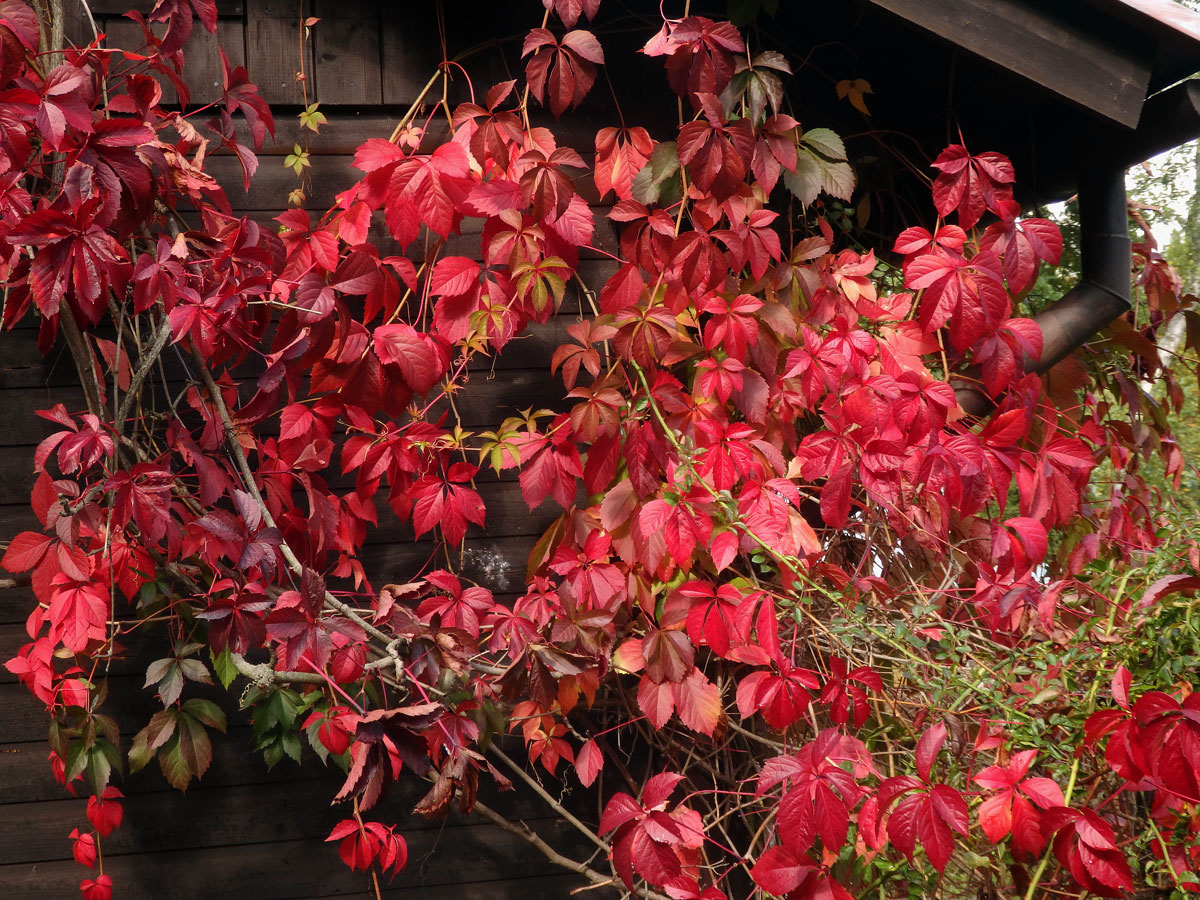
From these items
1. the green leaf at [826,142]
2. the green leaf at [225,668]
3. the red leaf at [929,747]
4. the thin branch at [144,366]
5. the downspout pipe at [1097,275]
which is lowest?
the green leaf at [225,668]

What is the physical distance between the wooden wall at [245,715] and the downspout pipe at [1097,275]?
46.5 inches

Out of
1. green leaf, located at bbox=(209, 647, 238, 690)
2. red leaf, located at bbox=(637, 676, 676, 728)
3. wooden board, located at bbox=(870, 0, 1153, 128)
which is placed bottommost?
green leaf, located at bbox=(209, 647, 238, 690)

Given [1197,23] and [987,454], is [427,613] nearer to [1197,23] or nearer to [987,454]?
[987,454]

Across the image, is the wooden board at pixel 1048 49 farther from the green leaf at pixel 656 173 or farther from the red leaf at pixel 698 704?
the red leaf at pixel 698 704

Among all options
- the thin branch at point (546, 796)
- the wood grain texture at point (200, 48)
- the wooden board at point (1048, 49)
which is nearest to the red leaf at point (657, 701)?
the thin branch at point (546, 796)

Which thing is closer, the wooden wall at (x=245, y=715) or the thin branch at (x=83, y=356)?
the thin branch at (x=83, y=356)

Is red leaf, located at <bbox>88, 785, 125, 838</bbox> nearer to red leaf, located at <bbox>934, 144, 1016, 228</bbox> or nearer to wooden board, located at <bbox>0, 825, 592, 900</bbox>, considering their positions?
wooden board, located at <bbox>0, 825, 592, 900</bbox>

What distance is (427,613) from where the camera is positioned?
1891mm

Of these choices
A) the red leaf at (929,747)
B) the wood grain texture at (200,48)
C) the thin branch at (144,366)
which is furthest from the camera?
the wood grain texture at (200,48)

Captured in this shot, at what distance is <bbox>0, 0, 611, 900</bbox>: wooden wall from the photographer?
2.04 metres

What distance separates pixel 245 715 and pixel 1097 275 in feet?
7.59

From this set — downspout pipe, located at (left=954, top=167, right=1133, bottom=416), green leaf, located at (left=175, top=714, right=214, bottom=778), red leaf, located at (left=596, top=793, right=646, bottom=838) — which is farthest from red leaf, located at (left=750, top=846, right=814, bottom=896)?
downspout pipe, located at (left=954, top=167, right=1133, bottom=416)

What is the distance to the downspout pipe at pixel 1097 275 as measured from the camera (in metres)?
2.11

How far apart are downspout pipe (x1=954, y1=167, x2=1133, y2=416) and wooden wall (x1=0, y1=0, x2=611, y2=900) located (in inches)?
46.5
